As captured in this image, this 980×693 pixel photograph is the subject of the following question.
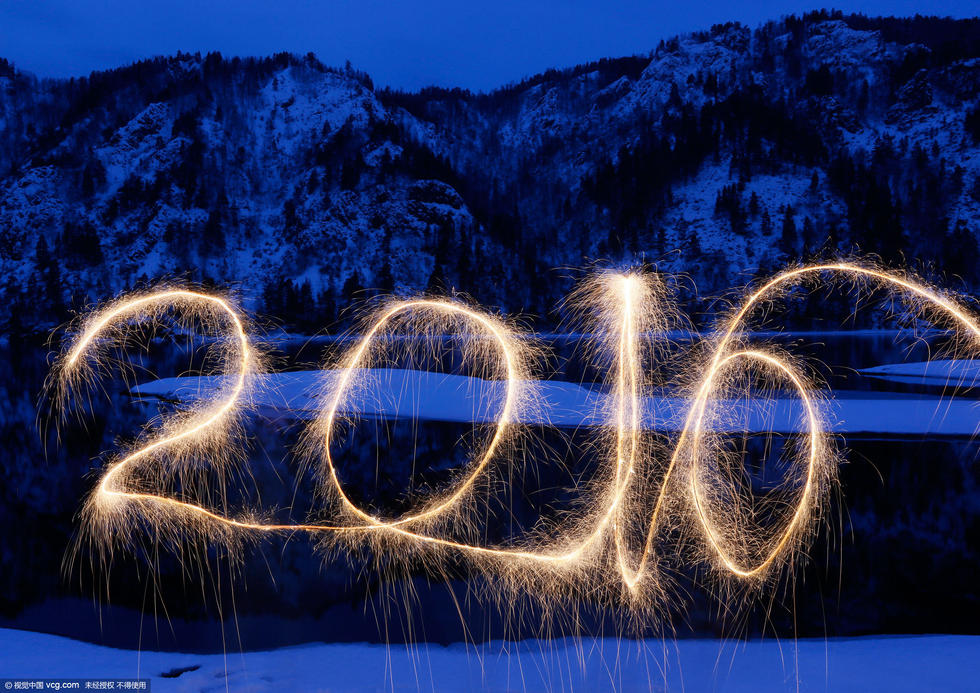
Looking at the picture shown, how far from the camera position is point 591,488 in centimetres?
1167

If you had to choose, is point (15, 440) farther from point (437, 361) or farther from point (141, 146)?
point (141, 146)

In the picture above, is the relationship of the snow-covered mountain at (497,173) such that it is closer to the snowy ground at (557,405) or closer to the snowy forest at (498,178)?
the snowy forest at (498,178)

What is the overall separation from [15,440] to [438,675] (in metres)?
18.6

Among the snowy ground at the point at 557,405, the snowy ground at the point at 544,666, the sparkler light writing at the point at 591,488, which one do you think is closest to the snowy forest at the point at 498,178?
the snowy ground at the point at 557,405

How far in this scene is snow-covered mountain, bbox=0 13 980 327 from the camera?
85.9 metres

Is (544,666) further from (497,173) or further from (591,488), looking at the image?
(497,173)

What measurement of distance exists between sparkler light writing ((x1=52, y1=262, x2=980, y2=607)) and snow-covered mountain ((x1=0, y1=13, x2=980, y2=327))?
6407 centimetres

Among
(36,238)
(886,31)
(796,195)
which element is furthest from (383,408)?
(886,31)

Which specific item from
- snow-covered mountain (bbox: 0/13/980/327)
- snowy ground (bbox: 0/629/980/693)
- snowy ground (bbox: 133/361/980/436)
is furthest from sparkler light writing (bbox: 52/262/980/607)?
snow-covered mountain (bbox: 0/13/980/327)

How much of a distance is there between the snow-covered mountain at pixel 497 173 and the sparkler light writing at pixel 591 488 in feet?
210

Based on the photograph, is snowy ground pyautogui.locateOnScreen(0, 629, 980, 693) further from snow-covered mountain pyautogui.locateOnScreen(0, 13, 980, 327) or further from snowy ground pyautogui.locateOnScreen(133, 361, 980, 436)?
snow-covered mountain pyautogui.locateOnScreen(0, 13, 980, 327)

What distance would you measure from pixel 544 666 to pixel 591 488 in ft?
19.8

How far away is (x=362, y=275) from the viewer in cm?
8194

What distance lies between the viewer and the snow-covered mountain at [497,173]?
85.9 m
